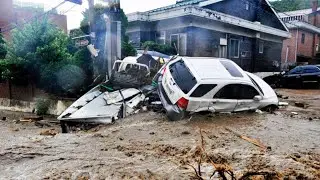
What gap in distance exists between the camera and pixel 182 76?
7.37m

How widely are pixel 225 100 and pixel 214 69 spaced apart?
3.09ft

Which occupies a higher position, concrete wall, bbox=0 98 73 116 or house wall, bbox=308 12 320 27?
house wall, bbox=308 12 320 27

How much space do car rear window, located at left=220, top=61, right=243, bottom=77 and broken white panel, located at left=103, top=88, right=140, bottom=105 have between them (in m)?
2.86

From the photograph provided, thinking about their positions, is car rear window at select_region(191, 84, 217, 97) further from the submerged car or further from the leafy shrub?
the leafy shrub

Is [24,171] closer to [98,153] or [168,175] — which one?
[98,153]

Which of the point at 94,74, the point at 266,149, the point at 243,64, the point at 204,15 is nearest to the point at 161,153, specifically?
the point at 266,149

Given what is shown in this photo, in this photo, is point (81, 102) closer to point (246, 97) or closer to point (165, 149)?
point (165, 149)

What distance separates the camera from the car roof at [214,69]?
727 cm

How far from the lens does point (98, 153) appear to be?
5125 millimetres

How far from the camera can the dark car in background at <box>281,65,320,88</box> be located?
15812 mm

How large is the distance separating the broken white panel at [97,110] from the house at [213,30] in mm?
7713

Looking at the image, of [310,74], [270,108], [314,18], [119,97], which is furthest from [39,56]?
[314,18]

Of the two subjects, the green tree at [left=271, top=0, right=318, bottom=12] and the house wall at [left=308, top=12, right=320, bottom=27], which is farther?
the green tree at [left=271, top=0, right=318, bottom=12]

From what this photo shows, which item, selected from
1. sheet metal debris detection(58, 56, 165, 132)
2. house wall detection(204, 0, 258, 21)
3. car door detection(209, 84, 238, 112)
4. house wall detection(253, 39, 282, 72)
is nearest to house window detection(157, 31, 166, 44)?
house wall detection(204, 0, 258, 21)
